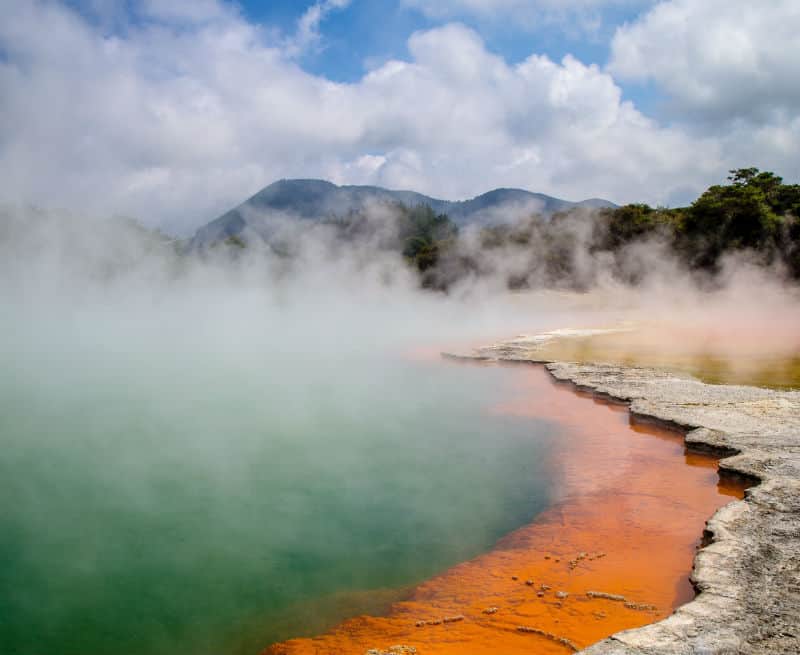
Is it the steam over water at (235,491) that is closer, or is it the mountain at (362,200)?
the steam over water at (235,491)

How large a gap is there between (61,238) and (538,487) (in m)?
21.2

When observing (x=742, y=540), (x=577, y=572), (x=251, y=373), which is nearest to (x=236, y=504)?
(x=577, y=572)

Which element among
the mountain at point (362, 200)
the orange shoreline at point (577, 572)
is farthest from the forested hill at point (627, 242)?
the mountain at point (362, 200)

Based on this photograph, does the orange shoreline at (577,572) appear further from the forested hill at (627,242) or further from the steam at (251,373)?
the forested hill at (627,242)

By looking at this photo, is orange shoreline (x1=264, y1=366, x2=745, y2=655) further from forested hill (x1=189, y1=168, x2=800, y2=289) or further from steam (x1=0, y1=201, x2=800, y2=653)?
forested hill (x1=189, y1=168, x2=800, y2=289)

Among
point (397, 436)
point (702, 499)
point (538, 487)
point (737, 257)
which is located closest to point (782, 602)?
point (702, 499)

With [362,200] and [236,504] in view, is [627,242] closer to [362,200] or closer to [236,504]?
[236,504]

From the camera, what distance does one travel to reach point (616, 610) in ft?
→ 8.27

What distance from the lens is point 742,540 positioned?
8.53 feet

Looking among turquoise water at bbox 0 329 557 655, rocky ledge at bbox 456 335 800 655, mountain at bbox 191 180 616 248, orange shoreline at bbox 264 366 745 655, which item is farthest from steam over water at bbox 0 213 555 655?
mountain at bbox 191 180 616 248

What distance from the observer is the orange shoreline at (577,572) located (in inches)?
Answer: 95.9

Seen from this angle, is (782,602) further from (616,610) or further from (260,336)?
(260,336)

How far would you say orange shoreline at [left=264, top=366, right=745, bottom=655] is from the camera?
7.99ft

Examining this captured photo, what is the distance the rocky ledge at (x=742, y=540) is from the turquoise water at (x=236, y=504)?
4.09 ft
